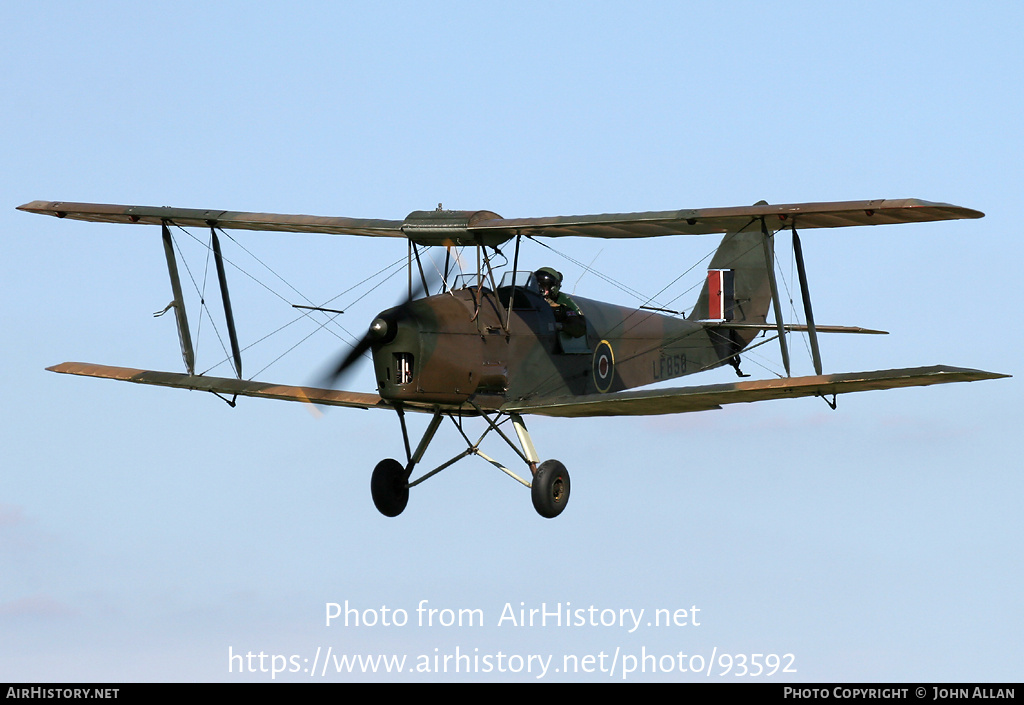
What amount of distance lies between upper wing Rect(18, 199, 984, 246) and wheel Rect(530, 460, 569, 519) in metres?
2.72

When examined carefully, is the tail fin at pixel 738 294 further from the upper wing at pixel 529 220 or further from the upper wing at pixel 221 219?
the upper wing at pixel 221 219

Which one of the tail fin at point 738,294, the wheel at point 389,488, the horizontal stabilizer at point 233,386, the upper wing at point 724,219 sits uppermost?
the upper wing at point 724,219

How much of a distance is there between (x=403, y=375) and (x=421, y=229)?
181 centimetres

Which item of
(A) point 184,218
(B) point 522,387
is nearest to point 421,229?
(B) point 522,387

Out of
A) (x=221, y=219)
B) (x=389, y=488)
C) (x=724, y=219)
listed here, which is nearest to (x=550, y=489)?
(x=389, y=488)

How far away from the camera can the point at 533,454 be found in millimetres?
17891

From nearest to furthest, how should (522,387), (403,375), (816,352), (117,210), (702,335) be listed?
(816,352)
(403,375)
(522,387)
(117,210)
(702,335)

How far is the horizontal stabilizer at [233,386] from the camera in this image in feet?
59.4

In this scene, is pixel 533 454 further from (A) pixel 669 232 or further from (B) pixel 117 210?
(B) pixel 117 210

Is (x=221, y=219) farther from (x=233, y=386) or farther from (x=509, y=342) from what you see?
(x=509, y=342)

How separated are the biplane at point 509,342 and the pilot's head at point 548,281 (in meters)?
0.02

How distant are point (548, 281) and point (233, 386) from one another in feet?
13.5

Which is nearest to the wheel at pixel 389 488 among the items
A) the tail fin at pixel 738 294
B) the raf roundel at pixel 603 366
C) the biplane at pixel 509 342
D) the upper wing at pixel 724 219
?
the biplane at pixel 509 342

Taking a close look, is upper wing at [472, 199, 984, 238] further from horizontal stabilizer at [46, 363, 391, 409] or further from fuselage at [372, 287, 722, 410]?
horizontal stabilizer at [46, 363, 391, 409]
